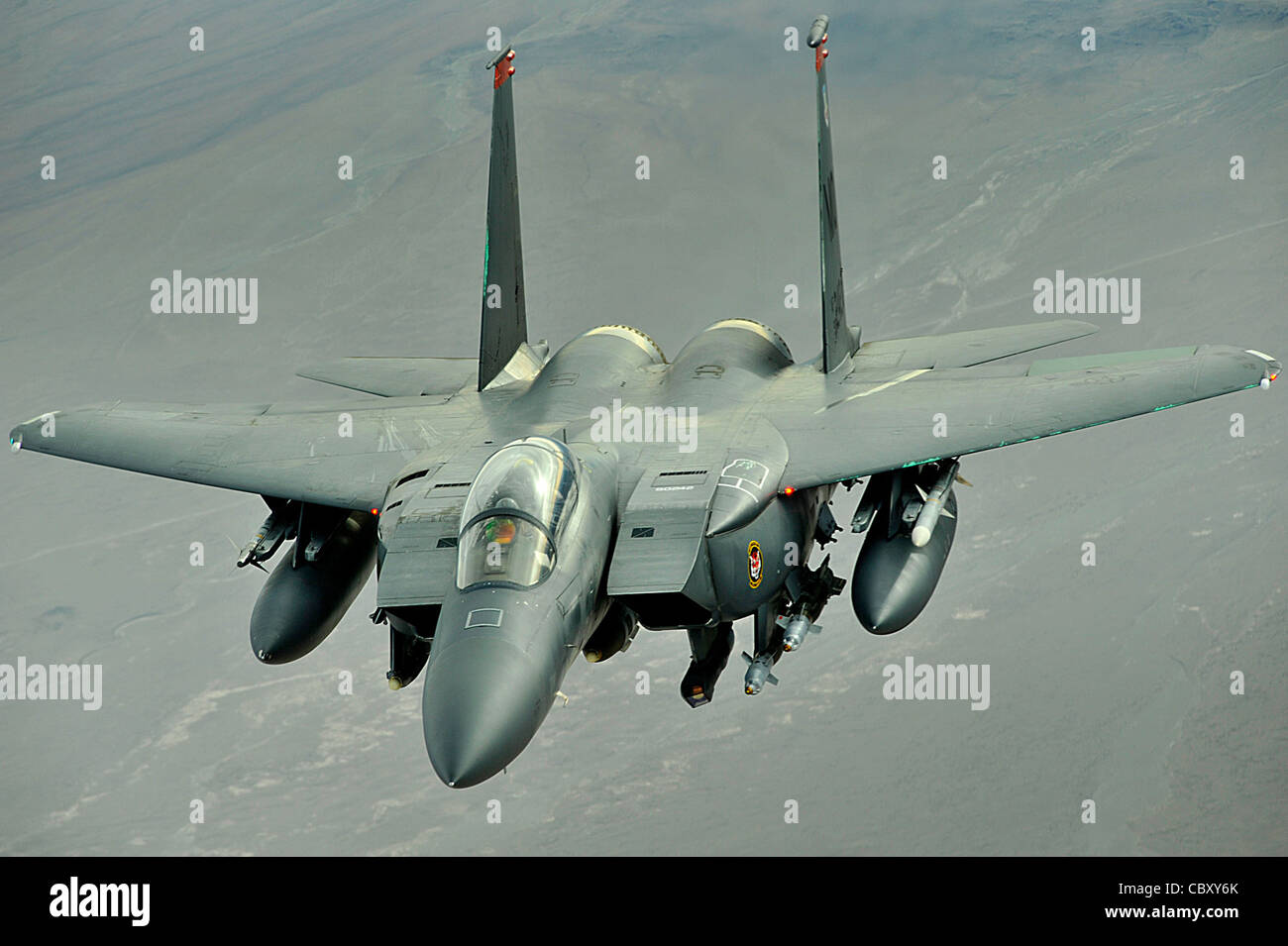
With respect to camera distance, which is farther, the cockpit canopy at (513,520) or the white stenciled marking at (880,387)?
the white stenciled marking at (880,387)

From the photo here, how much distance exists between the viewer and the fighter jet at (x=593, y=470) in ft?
42.1

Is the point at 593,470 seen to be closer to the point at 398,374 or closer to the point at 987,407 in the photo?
the point at 987,407

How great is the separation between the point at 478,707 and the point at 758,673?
13.5 ft

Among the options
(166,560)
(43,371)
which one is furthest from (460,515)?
(43,371)

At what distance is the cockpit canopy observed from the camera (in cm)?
1269

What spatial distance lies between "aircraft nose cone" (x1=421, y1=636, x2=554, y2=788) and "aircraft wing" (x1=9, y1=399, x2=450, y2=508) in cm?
376

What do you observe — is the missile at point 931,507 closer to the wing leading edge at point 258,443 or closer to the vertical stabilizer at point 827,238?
the vertical stabilizer at point 827,238

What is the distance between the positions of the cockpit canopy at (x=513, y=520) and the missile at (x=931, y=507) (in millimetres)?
3572

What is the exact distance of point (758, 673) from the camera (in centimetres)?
1521

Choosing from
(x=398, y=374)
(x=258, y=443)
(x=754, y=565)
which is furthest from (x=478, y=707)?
(x=398, y=374)

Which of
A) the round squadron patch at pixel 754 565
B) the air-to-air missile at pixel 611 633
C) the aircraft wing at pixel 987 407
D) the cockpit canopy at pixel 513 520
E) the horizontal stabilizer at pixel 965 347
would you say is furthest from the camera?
the horizontal stabilizer at pixel 965 347

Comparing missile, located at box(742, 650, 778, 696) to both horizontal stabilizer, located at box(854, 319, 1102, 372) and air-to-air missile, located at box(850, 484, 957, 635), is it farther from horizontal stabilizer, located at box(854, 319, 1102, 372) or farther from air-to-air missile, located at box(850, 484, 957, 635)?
horizontal stabilizer, located at box(854, 319, 1102, 372)

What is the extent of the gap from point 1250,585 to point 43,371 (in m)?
36.1

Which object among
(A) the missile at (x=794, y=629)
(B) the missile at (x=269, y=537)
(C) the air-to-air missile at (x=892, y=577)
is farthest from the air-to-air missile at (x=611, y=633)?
(B) the missile at (x=269, y=537)
